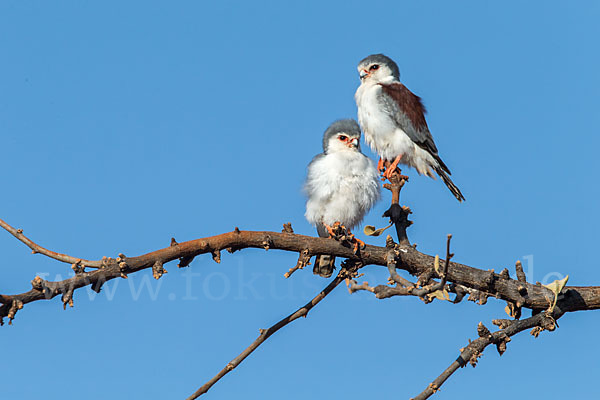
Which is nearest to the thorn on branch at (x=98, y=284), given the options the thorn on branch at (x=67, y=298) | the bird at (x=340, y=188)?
the thorn on branch at (x=67, y=298)

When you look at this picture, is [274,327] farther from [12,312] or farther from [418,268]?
[12,312]

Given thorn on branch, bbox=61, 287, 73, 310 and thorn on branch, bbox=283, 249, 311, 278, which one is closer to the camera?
thorn on branch, bbox=61, 287, 73, 310

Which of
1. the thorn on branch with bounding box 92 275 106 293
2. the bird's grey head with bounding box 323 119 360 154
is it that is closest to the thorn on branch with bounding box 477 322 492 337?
the thorn on branch with bounding box 92 275 106 293

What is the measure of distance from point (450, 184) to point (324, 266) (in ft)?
8.19

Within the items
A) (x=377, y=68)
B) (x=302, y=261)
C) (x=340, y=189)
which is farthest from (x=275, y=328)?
(x=377, y=68)

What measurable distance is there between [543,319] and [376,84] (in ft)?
13.5

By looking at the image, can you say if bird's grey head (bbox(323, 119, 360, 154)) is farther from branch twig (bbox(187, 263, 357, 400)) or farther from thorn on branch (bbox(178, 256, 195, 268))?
thorn on branch (bbox(178, 256, 195, 268))

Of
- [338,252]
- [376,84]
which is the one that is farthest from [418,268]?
[376,84]

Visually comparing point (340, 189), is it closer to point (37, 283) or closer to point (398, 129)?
point (398, 129)

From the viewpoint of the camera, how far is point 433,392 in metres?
3.59

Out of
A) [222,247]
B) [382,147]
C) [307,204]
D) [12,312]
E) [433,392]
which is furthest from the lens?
[382,147]

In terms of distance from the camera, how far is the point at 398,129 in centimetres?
754

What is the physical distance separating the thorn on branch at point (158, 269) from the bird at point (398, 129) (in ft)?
12.0

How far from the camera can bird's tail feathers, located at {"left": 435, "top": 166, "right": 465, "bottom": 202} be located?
25.1 feet
